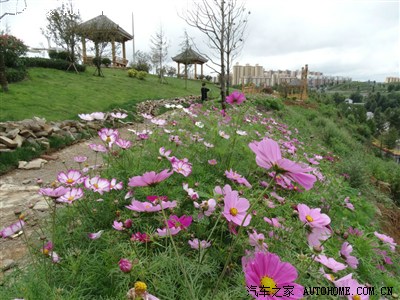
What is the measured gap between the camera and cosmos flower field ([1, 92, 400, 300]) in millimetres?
660

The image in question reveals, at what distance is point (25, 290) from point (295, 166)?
3.11 ft

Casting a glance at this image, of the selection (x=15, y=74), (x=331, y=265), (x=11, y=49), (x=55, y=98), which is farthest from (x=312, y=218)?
(x=11, y=49)

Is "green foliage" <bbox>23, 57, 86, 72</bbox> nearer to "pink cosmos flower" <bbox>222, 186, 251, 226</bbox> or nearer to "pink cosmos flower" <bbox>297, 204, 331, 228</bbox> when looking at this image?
"pink cosmos flower" <bbox>222, 186, 251, 226</bbox>

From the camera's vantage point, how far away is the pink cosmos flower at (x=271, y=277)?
0.57 m

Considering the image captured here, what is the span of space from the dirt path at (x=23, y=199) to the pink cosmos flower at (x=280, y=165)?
3.56 feet

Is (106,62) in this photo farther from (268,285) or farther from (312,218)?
(268,285)

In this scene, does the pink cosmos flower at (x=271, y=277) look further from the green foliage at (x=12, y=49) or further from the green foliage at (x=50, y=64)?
the green foliage at (x=50, y=64)

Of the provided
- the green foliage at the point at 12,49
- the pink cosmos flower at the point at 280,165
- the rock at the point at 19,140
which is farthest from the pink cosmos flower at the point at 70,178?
the green foliage at the point at 12,49

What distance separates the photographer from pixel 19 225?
1.02 meters

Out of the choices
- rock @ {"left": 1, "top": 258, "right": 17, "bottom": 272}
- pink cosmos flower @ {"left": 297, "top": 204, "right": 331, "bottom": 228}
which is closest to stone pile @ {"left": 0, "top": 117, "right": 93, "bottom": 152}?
rock @ {"left": 1, "top": 258, "right": 17, "bottom": 272}

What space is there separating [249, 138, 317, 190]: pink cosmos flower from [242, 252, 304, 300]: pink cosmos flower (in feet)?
0.57

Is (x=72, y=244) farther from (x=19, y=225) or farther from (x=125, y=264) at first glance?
(x=125, y=264)

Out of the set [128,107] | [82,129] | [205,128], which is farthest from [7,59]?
[205,128]

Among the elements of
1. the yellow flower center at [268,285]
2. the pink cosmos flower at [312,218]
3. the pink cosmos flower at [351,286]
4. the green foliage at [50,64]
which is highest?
the green foliage at [50,64]
